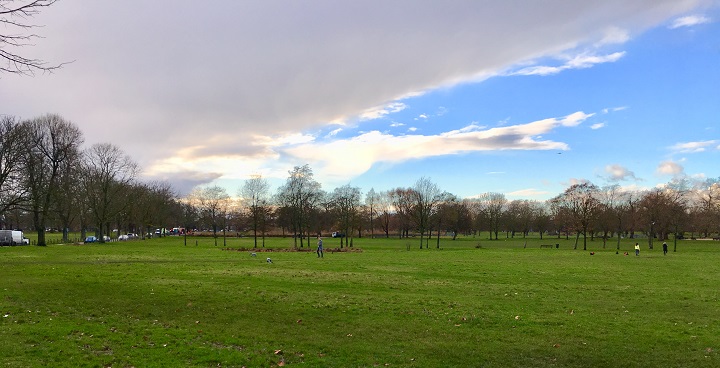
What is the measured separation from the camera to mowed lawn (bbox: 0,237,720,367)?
425 inches

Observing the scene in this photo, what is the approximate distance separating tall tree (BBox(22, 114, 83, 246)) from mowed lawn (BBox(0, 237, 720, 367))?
3887 centimetres

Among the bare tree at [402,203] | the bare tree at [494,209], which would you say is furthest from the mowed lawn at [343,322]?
the bare tree at [494,209]

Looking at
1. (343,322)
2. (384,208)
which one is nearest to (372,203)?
(384,208)

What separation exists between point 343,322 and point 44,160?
2422 inches

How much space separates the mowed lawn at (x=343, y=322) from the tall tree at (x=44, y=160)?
3887cm

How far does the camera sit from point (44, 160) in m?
59.7

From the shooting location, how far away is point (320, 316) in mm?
15141

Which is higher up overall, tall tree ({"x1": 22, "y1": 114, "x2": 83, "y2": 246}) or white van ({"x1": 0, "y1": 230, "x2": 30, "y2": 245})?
tall tree ({"x1": 22, "y1": 114, "x2": 83, "y2": 246})

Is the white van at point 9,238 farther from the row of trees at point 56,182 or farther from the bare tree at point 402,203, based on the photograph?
the bare tree at point 402,203

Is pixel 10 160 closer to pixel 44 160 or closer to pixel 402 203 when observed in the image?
pixel 44 160

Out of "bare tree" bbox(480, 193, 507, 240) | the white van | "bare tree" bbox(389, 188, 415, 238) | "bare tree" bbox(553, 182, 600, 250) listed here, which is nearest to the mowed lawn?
the white van

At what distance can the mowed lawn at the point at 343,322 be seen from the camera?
425 inches

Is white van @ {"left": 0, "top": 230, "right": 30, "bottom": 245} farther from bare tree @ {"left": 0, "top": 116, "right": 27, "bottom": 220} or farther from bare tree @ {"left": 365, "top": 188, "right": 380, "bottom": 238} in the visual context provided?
bare tree @ {"left": 365, "top": 188, "right": 380, "bottom": 238}

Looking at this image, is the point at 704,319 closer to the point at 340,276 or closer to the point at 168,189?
the point at 340,276
